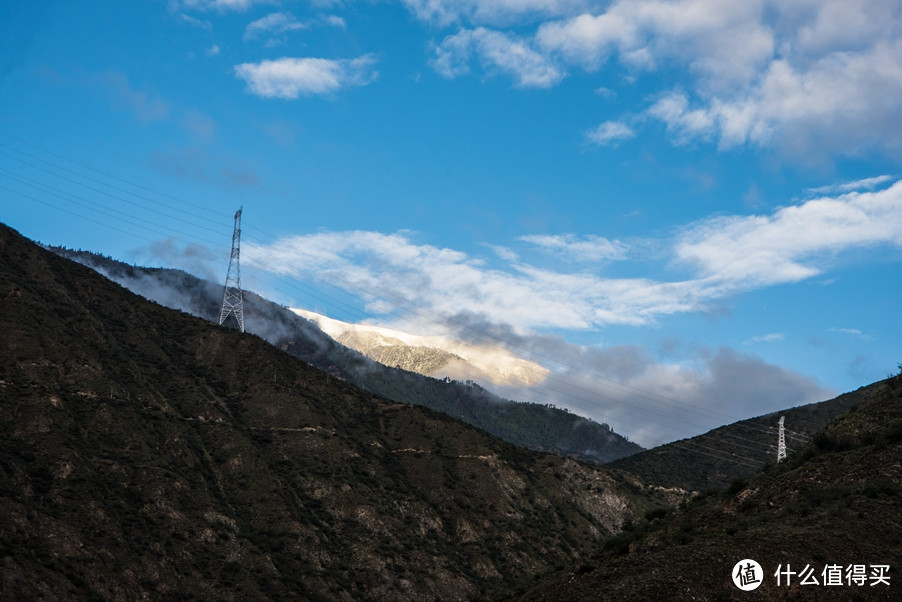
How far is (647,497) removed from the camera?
13638cm

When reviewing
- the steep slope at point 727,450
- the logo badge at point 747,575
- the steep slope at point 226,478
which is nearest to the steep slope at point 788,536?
the logo badge at point 747,575

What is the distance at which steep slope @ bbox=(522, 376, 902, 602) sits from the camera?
35.2 metres

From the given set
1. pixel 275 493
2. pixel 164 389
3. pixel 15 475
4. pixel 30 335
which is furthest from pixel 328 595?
pixel 30 335

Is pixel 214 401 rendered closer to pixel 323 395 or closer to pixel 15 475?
pixel 323 395

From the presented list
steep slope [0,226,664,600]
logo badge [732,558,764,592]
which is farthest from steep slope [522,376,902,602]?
steep slope [0,226,664,600]

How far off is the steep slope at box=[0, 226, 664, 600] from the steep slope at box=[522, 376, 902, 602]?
1725 cm

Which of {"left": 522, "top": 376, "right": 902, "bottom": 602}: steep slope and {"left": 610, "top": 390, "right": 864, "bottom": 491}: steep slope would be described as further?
{"left": 610, "top": 390, "right": 864, "bottom": 491}: steep slope

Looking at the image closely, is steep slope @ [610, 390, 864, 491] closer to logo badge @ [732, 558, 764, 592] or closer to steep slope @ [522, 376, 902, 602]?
steep slope @ [522, 376, 902, 602]

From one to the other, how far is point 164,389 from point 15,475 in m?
34.3

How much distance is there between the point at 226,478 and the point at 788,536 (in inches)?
2943

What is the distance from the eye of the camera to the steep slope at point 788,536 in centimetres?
3522

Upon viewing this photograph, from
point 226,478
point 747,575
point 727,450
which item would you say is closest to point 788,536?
point 747,575

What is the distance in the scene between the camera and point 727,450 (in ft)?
541

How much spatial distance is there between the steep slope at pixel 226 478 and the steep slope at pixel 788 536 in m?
17.3
